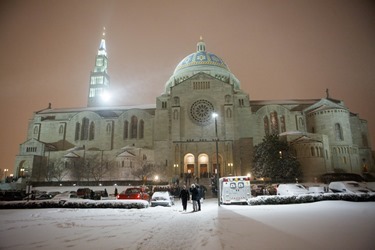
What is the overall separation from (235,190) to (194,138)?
29.0m

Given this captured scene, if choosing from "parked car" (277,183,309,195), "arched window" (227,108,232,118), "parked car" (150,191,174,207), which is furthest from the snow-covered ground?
"arched window" (227,108,232,118)

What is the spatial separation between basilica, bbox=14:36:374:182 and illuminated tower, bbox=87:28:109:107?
2479 centimetres

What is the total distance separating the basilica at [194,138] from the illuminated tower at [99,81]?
24.8 m

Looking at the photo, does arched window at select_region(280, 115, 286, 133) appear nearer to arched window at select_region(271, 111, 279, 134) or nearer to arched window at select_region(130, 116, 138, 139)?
arched window at select_region(271, 111, 279, 134)

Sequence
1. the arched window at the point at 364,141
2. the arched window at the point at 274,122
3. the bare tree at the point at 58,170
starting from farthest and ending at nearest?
the arched window at the point at 364,141 < the arched window at the point at 274,122 < the bare tree at the point at 58,170

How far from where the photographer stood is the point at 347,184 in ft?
68.1

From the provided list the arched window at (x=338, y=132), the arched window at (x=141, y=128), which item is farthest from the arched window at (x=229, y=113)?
the arched window at (x=338, y=132)

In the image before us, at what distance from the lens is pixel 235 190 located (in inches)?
781

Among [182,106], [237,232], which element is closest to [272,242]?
[237,232]

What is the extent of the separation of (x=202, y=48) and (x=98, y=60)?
122 feet

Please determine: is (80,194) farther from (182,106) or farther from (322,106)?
(322,106)

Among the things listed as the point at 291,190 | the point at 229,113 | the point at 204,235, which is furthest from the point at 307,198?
the point at 229,113

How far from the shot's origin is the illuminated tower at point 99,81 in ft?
281

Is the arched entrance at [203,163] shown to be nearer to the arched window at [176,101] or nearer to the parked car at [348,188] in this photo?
the arched window at [176,101]
